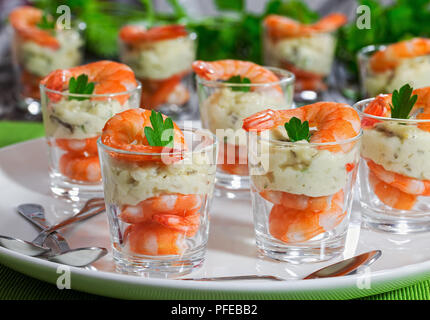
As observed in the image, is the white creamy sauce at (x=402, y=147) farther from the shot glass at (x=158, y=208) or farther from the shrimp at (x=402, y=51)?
the shrimp at (x=402, y=51)

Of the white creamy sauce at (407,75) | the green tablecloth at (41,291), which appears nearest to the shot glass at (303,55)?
the white creamy sauce at (407,75)

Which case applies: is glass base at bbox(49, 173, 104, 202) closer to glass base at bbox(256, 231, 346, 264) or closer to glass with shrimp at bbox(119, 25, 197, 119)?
glass base at bbox(256, 231, 346, 264)

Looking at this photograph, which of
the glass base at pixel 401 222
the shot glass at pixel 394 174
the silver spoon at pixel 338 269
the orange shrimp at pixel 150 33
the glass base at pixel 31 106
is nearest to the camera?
the silver spoon at pixel 338 269

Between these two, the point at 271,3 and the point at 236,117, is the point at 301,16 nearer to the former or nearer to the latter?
the point at 271,3

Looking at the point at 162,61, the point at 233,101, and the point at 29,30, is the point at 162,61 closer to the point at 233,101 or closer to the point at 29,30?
the point at 29,30

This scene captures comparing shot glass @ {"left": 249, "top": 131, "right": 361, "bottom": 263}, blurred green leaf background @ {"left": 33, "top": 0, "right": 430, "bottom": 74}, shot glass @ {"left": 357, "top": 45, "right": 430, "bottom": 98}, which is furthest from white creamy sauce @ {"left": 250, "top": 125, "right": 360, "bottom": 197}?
blurred green leaf background @ {"left": 33, "top": 0, "right": 430, "bottom": 74}

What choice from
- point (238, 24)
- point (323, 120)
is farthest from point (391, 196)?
point (238, 24)
